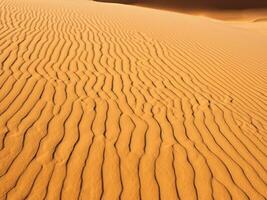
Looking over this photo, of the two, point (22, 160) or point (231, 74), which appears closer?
point (22, 160)

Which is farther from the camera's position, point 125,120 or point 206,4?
point 206,4

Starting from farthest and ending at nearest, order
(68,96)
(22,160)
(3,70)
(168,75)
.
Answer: (168,75), (3,70), (68,96), (22,160)

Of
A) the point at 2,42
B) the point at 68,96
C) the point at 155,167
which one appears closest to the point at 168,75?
→ the point at 68,96

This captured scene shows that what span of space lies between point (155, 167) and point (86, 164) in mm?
757

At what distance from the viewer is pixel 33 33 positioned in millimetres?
8289

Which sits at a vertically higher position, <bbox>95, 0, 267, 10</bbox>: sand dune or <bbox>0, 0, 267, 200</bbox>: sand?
<bbox>0, 0, 267, 200</bbox>: sand

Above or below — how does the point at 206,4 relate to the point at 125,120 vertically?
below

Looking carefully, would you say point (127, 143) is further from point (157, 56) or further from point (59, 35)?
point (59, 35)

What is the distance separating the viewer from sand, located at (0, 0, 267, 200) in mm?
3465

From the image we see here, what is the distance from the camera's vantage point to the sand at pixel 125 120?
11.4 feet

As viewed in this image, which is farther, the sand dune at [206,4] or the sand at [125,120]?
the sand dune at [206,4]

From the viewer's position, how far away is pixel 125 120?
181 inches

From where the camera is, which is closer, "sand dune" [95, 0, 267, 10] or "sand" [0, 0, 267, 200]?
"sand" [0, 0, 267, 200]

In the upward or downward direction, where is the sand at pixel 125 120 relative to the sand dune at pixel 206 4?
upward
